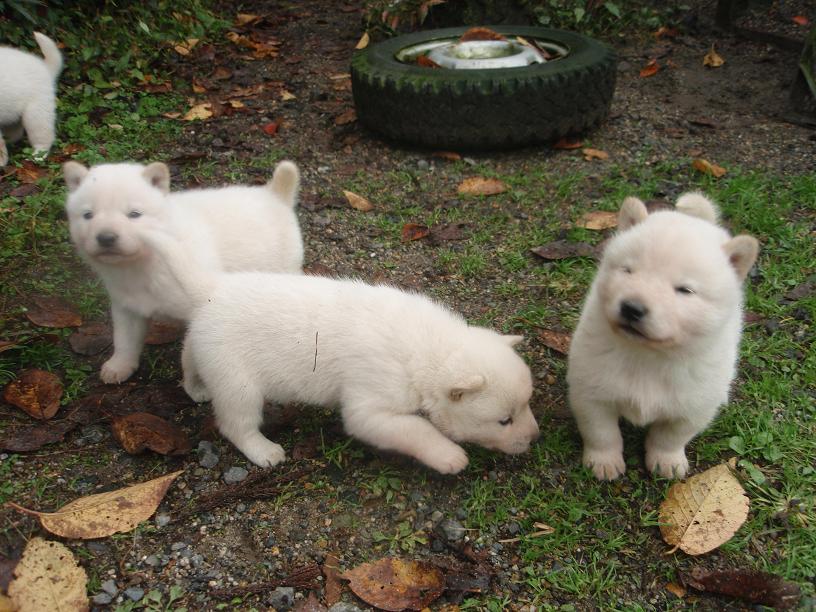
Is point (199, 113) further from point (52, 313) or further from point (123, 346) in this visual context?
point (123, 346)

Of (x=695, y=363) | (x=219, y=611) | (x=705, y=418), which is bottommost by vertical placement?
(x=219, y=611)

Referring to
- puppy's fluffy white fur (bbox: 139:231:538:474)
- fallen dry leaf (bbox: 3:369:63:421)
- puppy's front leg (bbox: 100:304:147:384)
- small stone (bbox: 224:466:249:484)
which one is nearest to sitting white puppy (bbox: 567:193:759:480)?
puppy's fluffy white fur (bbox: 139:231:538:474)

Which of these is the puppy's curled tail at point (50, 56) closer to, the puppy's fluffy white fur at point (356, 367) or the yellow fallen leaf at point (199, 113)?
the yellow fallen leaf at point (199, 113)

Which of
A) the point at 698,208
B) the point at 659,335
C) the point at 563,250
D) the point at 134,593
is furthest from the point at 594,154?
the point at 134,593

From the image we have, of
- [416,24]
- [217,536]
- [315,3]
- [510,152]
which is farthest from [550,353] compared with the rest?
[315,3]

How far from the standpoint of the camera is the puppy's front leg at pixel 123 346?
3.58 meters

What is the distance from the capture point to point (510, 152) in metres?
6.02

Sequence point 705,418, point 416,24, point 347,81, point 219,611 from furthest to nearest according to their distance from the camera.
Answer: point 416,24, point 347,81, point 705,418, point 219,611

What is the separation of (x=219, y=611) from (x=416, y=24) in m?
7.33

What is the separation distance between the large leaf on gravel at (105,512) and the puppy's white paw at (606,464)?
6.11 feet

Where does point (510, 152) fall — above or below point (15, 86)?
below

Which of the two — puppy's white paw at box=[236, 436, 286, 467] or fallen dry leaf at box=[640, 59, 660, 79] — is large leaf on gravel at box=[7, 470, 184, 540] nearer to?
puppy's white paw at box=[236, 436, 286, 467]

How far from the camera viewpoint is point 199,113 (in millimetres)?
6465

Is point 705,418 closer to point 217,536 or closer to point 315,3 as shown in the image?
point 217,536
